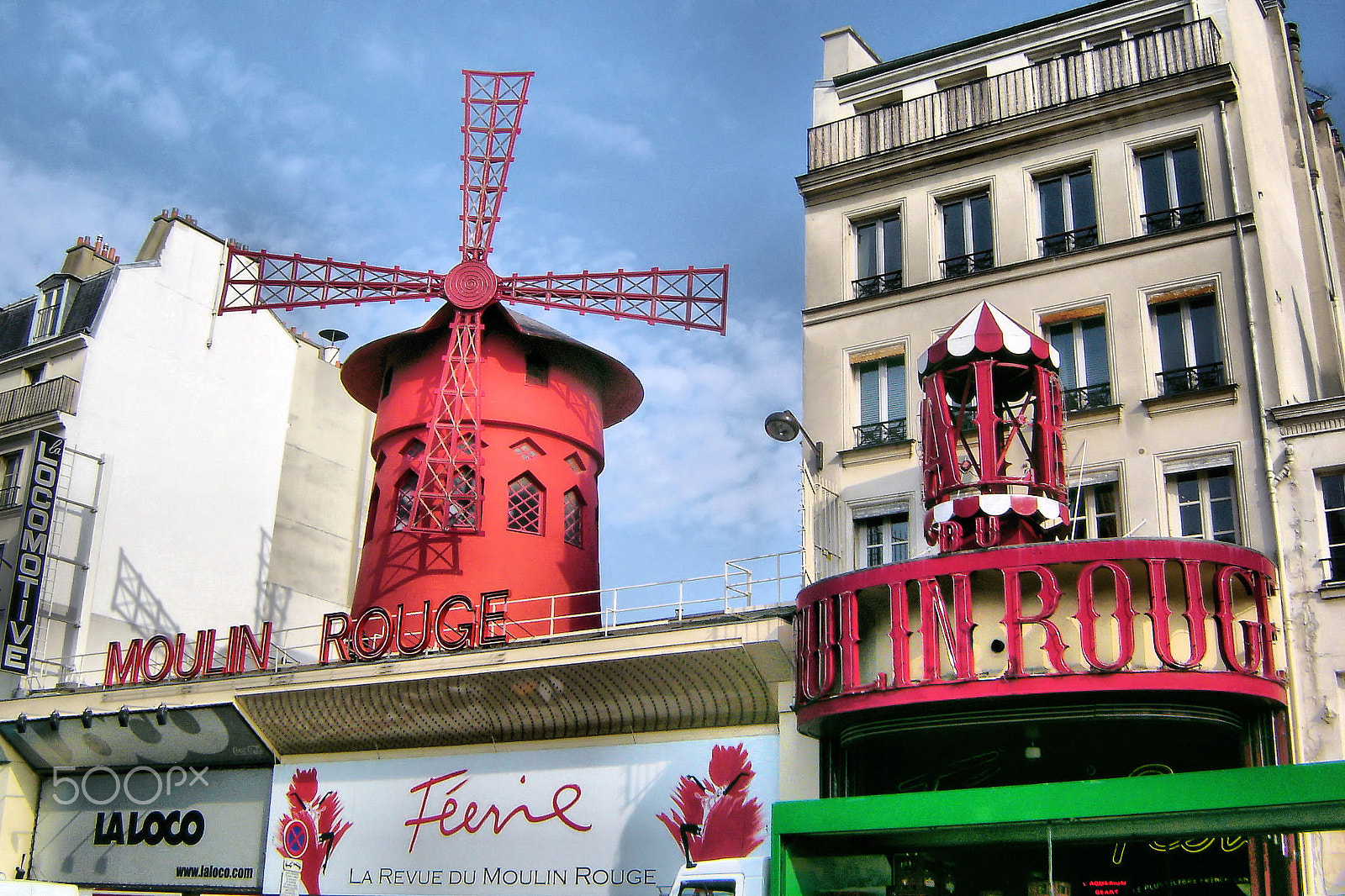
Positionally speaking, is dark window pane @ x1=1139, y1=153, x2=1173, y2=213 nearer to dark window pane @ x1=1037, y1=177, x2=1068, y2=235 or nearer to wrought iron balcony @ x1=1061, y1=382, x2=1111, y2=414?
dark window pane @ x1=1037, y1=177, x2=1068, y2=235

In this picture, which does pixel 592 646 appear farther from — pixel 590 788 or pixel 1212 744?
pixel 1212 744

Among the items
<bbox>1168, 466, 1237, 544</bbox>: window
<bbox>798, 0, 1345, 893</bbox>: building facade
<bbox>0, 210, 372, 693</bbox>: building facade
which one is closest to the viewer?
<bbox>798, 0, 1345, 893</bbox>: building facade

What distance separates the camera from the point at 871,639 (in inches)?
465

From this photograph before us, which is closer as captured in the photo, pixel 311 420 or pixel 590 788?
pixel 590 788

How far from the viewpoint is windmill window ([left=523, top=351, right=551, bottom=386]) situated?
18453 mm

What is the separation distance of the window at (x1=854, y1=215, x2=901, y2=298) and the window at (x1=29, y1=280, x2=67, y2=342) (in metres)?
14.0

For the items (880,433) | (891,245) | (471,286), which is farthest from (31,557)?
(891,245)

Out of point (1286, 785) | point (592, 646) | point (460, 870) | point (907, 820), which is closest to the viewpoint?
point (1286, 785)

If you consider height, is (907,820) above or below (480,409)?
below

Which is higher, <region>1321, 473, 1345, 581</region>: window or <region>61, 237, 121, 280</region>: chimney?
<region>61, 237, 121, 280</region>: chimney

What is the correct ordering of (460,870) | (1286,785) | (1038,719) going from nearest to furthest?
(1286,785) < (1038,719) < (460,870)

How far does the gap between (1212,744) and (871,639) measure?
10.3 feet

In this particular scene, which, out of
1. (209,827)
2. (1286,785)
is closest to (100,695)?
(209,827)

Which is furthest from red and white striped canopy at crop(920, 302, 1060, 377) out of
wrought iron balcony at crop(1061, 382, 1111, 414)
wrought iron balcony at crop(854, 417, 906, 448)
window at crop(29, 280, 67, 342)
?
window at crop(29, 280, 67, 342)
